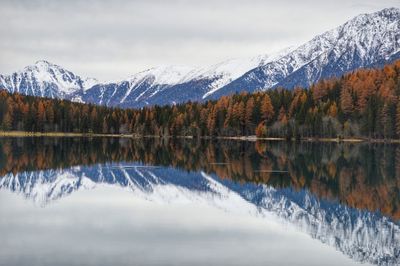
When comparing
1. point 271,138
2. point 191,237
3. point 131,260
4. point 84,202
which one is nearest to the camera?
point 131,260

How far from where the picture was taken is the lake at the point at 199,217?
966 inches

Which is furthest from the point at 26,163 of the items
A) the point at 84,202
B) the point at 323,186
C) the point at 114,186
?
the point at 323,186

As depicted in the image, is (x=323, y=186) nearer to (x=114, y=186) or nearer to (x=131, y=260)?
(x=114, y=186)

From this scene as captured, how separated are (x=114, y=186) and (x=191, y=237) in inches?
864

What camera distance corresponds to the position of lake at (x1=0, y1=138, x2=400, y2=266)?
2453 centimetres

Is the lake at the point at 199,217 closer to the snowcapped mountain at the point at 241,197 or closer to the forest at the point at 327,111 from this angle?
the snowcapped mountain at the point at 241,197

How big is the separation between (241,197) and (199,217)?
31.5ft

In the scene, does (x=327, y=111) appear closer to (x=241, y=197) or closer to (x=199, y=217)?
(x=241, y=197)

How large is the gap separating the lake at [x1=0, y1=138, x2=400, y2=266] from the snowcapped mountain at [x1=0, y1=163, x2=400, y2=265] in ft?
0.24

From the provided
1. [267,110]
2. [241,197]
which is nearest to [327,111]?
[267,110]

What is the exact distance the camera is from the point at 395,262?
2425 cm

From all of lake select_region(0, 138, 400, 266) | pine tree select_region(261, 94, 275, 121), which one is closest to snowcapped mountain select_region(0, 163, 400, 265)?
lake select_region(0, 138, 400, 266)

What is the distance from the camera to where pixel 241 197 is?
142 feet

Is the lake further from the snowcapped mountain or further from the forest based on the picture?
the forest
